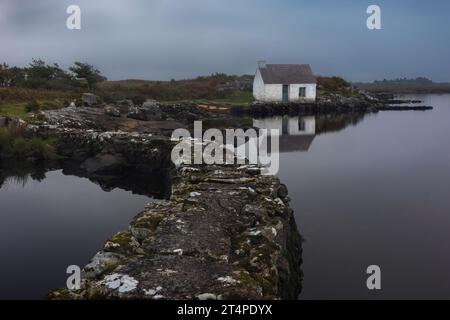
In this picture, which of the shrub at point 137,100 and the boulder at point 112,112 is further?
the shrub at point 137,100

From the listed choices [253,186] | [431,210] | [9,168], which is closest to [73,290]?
[253,186]

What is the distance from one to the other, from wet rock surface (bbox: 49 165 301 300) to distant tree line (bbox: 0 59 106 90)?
36700mm

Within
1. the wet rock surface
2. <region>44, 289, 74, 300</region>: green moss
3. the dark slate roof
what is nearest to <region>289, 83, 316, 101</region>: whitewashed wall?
the dark slate roof

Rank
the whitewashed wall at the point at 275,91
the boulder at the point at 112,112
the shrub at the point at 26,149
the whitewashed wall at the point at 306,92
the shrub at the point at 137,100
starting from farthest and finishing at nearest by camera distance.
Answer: the whitewashed wall at the point at 306,92 < the whitewashed wall at the point at 275,91 < the shrub at the point at 137,100 < the boulder at the point at 112,112 < the shrub at the point at 26,149

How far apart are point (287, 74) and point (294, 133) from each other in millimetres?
21160

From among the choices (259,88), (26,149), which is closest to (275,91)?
(259,88)

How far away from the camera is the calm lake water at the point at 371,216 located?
350 inches

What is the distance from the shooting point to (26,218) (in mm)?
12164

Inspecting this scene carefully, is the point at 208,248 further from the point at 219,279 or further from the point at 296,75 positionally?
the point at 296,75

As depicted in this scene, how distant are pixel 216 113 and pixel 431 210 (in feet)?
95.5

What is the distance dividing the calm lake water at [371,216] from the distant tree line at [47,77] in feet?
90.1

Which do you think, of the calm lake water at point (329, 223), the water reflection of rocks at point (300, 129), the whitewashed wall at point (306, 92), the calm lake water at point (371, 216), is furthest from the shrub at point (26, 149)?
the whitewashed wall at point (306, 92)

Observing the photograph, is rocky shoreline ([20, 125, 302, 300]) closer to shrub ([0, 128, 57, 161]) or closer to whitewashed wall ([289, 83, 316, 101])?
shrub ([0, 128, 57, 161])

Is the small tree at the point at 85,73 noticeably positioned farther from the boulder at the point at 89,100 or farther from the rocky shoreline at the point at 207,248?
the rocky shoreline at the point at 207,248
